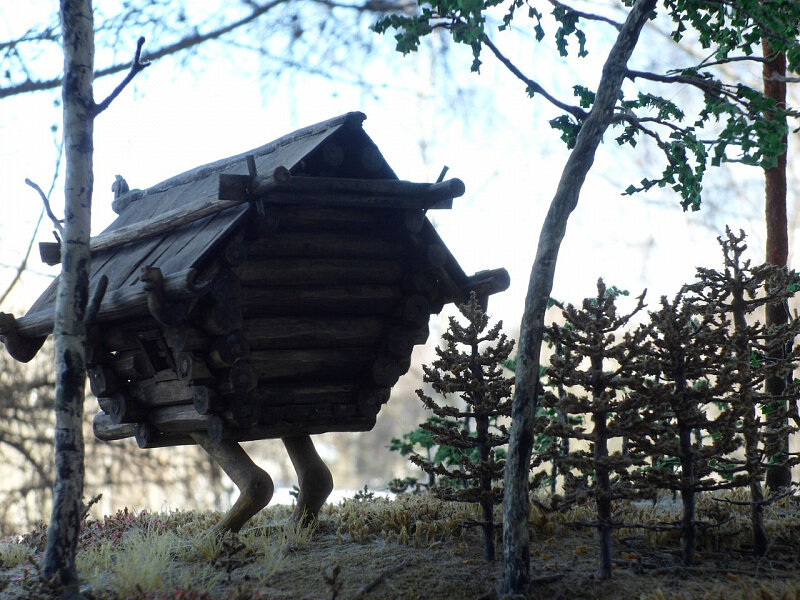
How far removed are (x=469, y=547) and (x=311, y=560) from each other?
1.35 metres

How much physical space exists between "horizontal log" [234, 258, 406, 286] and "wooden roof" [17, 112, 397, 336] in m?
0.49

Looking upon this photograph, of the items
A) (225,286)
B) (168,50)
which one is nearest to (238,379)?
(225,286)

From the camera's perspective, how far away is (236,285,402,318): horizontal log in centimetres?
686

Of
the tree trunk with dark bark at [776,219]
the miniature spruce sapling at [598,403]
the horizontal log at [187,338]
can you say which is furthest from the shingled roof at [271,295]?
the tree trunk with dark bark at [776,219]

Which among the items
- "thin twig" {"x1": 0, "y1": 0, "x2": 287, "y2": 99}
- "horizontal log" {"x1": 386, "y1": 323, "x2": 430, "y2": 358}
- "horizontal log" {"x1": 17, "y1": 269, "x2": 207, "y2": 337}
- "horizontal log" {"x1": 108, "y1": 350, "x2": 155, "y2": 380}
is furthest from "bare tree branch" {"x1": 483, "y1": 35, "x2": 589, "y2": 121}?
"thin twig" {"x1": 0, "y1": 0, "x2": 287, "y2": 99}

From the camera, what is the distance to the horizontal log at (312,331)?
6.91m

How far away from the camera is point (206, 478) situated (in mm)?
17688

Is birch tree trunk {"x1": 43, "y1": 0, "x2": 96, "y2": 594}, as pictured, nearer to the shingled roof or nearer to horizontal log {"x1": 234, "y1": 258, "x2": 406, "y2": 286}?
the shingled roof

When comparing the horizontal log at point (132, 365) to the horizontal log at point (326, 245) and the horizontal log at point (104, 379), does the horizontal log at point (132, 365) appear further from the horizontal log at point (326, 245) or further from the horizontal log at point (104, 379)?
the horizontal log at point (326, 245)

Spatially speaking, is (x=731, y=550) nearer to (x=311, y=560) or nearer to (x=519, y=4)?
(x=311, y=560)

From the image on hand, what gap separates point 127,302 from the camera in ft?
21.1

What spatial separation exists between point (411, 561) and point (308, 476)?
1736 millimetres

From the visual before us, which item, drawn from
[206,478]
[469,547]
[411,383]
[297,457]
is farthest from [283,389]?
[411,383]

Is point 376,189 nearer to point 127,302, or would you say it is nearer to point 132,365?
point 127,302
